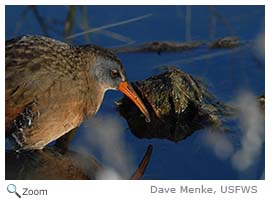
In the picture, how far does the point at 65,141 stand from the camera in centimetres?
509

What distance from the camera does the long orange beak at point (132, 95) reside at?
204 inches

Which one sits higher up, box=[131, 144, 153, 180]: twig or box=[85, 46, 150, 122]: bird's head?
box=[85, 46, 150, 122]: bird's head

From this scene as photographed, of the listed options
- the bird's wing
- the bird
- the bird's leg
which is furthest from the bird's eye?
the bird's leg

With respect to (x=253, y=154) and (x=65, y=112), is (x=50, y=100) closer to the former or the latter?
(x=65, y=112)

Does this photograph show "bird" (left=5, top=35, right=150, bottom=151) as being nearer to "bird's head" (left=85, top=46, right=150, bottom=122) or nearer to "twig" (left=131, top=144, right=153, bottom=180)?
"bird's head" (left=85, top=46, right=150, bottom=122)

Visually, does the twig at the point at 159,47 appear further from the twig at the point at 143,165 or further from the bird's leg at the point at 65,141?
the twig at the point at 143,165

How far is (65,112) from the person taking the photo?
16.0ft

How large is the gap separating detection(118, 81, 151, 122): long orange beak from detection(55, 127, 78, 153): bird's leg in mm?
407

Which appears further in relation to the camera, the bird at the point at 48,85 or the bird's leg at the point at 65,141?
A: the bird's leg at the point at 65,141

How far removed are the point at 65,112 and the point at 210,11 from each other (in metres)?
1.93

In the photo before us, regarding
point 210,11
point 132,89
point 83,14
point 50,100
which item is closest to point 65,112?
point 50,100

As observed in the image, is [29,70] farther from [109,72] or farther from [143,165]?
[143,165]

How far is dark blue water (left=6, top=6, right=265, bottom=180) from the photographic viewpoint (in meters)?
5.10
